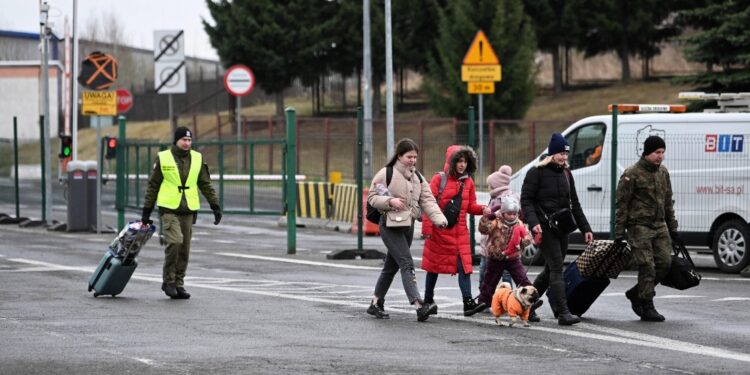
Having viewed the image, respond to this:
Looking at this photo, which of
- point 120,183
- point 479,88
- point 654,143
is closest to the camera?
point 654,143

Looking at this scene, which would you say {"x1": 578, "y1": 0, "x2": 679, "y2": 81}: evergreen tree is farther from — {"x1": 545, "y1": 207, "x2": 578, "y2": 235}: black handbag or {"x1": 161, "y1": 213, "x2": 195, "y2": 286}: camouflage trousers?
{"x1": 545, "y1": 207, "x2": 578, "y2": 235}: black handbag

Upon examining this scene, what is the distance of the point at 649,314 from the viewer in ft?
44.1

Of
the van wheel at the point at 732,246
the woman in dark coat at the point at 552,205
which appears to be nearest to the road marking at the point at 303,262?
the van wheel at the point at 732,246

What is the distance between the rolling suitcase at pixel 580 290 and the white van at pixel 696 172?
6.28 m

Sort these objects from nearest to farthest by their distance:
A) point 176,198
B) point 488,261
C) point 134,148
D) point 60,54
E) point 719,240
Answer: point 488,261, point 176,198, point 719,240, point 134,148, point 60,54

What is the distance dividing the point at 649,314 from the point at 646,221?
2.75 ft

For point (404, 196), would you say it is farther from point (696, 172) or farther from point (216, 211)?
point (696, 172)

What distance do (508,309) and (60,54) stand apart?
77498 mm

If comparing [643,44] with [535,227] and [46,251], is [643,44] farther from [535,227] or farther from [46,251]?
[535,227]

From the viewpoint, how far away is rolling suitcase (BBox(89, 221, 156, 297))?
15.5 m

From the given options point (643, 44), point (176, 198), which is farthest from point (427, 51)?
point (176, 198)

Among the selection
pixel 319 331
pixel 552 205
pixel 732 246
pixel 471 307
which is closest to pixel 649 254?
pixel 552 205

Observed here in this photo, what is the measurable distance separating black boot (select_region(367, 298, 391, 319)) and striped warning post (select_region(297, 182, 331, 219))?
17629 mm

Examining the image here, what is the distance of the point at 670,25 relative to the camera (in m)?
A: 62.6
